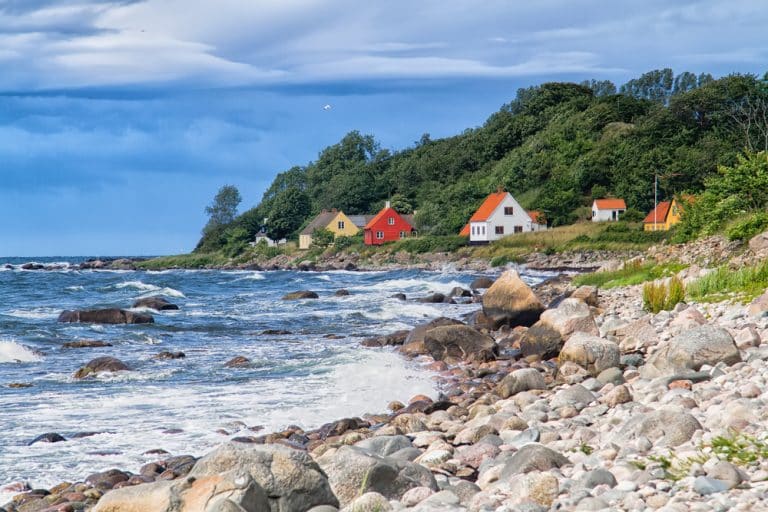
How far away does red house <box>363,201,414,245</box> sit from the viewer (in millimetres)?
84000

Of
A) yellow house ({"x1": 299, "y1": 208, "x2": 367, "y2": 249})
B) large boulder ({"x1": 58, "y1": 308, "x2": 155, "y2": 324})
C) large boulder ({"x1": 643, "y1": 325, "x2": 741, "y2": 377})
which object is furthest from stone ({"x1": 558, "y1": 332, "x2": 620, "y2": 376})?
yellow house ({"x1": 299, "y1": 208, "x2": 367, "y2": 249})

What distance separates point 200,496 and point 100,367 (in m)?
11.1

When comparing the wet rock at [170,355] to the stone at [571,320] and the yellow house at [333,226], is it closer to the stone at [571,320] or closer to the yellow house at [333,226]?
the stone at [571,320]

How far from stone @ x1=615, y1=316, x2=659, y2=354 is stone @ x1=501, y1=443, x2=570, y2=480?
251 inches

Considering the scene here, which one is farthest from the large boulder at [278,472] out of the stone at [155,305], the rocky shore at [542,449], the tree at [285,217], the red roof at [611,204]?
the tree at [285,217]

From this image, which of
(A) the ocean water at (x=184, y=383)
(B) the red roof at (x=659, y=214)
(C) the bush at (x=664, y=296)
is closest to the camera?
(A) the ocean water at (x=184, y=383)

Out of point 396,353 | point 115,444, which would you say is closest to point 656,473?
point 115,444

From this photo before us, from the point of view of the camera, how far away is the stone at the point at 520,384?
11.5m

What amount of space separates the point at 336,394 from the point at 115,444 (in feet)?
12.7

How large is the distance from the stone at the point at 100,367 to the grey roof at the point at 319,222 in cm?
7532

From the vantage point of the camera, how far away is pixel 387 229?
3351 inches

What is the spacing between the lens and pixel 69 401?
1313cm

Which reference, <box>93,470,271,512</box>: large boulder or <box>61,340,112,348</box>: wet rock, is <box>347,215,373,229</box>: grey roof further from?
<box>93,470,271,512</box>: large boulder

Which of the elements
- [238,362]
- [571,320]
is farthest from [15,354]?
[571,320]
